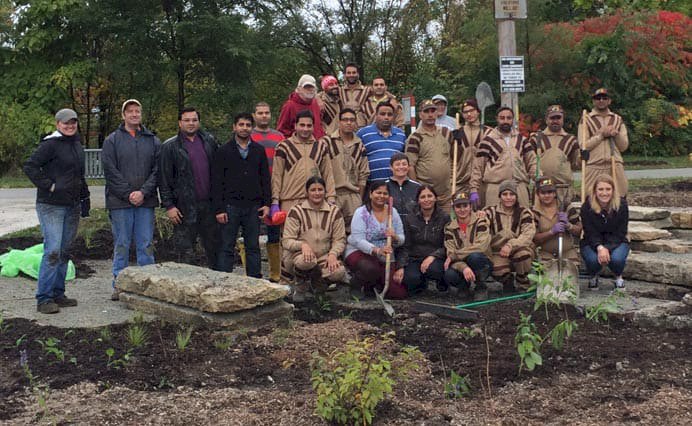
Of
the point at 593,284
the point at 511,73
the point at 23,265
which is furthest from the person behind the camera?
the point at 511,73

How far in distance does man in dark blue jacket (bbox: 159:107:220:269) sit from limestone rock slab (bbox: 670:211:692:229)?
5.34 m

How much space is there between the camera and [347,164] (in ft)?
25.7

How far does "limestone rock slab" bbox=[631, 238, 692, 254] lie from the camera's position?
8.20 m

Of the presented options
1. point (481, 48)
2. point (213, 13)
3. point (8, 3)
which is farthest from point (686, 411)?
point (8, 3)

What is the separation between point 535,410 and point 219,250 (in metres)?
3.94

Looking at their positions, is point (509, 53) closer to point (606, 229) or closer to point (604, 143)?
point (604, 143)

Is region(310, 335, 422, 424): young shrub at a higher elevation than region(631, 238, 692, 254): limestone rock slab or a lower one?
lower

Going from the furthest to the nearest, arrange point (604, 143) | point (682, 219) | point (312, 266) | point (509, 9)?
point (509, 9) → point (682, 219) → point (604, 143) → point (312, 266)

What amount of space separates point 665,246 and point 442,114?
107 inches

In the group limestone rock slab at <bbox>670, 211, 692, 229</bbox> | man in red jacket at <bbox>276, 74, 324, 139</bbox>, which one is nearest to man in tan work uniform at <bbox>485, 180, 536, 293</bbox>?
man in red jacket at <bbox>276, 74, 324, 139</bbox>

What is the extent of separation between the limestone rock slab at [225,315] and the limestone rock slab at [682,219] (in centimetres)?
522

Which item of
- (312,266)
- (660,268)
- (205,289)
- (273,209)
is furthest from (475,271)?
(205,289)

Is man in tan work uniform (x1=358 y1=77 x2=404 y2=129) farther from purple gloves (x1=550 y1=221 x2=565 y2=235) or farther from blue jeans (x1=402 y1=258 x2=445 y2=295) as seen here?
purple gloves (x1=550 y1=221 x2=565 y2=235)

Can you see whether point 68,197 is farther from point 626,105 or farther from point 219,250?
point 626,105
